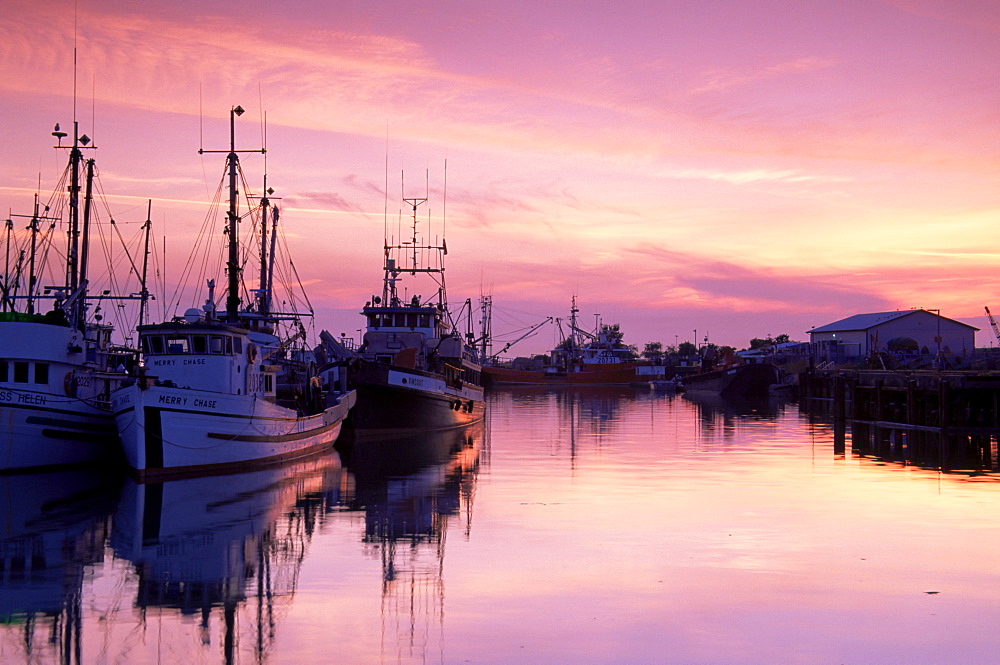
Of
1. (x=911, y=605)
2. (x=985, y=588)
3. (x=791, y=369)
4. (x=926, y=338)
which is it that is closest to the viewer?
(x=911, y=605)

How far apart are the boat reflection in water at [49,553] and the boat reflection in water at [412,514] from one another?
12.9 feet

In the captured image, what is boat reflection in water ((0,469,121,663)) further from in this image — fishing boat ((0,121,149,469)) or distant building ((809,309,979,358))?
distant building ((809,309,979,358))

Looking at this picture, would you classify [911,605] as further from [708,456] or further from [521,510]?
[708,456]

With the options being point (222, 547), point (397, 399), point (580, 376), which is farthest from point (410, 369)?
point (580, 376)

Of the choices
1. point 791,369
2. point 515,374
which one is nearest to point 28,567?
point 791,369

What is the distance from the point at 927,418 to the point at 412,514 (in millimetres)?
27982

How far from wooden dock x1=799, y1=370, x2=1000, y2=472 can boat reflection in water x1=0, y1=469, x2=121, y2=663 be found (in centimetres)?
2395

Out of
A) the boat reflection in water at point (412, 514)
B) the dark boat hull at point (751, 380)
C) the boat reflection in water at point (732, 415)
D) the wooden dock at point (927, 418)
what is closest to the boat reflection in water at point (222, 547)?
the boat reflection in water at point (412, 514)

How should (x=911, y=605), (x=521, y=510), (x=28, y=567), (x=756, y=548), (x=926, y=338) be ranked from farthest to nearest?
(x=926, y=338), (x=521, y=510), (x=756, y=548), (x=28, y=567), (x=911, y=605)

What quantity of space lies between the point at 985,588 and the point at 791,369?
97.5 meters

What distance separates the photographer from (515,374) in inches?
6033

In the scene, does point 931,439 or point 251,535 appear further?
point 931,439

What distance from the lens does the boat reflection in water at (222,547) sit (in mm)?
12570

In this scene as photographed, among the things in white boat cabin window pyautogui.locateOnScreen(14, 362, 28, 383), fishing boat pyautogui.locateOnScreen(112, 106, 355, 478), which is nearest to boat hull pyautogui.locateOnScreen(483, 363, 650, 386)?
fishing boat pyautogui.locateOnScreen(112, 106, 355, 478)
